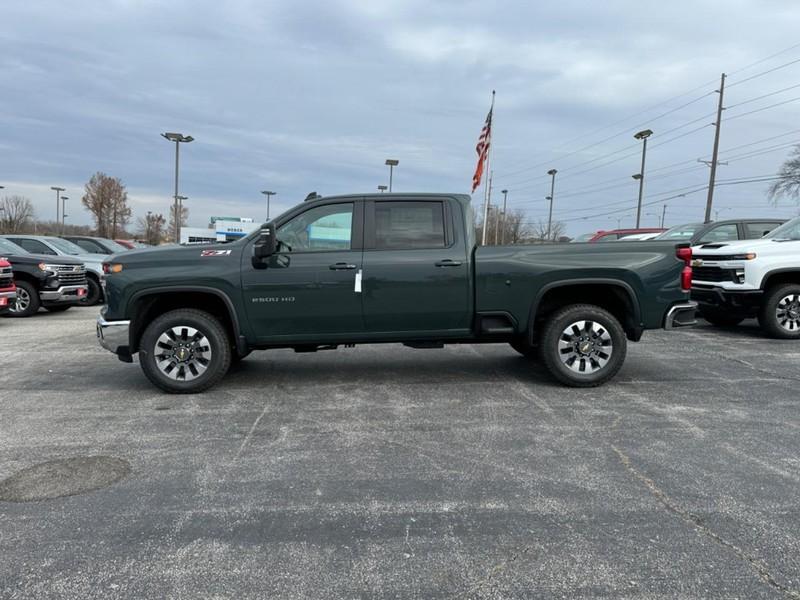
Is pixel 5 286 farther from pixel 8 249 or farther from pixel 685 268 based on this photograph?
pixel 685 268

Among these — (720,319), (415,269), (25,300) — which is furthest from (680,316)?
(25,300)

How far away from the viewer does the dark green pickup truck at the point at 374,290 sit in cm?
535

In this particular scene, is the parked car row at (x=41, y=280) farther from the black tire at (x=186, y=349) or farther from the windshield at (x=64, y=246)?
the black tire at (x=186, y=349)

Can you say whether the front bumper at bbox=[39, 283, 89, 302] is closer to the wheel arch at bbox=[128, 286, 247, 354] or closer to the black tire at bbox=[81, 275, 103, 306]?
the black tire at bbox=[81, 275, 103, 306]

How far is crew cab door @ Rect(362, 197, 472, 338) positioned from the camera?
5426 mm

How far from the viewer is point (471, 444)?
4129mm

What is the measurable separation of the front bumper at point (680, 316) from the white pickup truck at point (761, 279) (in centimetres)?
339

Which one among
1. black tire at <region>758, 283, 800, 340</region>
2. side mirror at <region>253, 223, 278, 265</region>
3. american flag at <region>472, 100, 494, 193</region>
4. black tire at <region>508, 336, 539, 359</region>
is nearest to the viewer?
side mirror at <region>253, 223, 278, 265</region>

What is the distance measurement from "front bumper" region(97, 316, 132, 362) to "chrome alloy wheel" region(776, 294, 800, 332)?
900 cm

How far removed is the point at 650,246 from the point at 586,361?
4.45ft

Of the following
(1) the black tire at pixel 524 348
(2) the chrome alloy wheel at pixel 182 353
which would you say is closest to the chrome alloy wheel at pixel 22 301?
(2) the chrome alloy wheel at pixel 182 353

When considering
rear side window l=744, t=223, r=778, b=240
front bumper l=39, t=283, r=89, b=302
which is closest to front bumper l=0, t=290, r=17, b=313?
front bumper l=39, t=283, r=89, b=302

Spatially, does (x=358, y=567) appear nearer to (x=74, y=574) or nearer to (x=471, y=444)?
(x=74, y=574)

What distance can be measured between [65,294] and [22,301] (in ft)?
2.68
